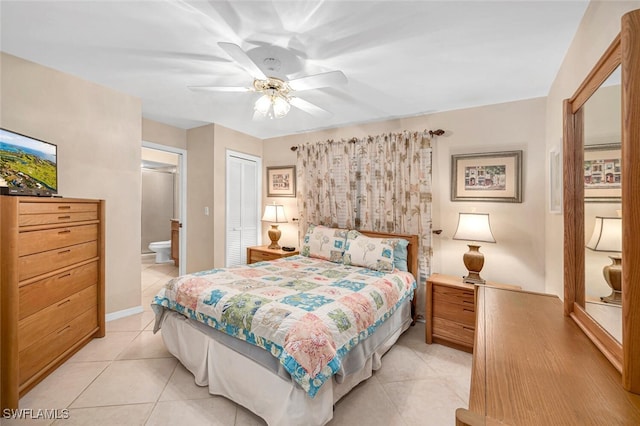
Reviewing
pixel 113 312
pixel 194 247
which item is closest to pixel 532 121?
pixel 194 247

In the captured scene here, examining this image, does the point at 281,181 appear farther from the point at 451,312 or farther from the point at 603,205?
the point at 603,205

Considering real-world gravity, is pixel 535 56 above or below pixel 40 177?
above

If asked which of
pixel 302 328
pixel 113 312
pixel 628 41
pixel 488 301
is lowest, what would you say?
pixel 113 312

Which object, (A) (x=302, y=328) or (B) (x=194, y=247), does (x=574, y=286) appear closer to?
(A) (x=302, y=328)

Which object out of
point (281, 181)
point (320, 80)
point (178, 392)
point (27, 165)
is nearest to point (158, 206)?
point (281, 181)

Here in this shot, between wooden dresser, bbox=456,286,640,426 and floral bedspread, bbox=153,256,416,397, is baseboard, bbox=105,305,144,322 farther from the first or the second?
wooden dresser, bbox=456,286,640,426

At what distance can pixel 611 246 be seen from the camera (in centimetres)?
91

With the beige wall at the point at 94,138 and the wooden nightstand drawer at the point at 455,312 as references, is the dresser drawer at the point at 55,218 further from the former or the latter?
the wooden nightstand drawer at the point at 455,312

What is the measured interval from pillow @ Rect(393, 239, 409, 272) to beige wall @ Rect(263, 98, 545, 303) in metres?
0.43

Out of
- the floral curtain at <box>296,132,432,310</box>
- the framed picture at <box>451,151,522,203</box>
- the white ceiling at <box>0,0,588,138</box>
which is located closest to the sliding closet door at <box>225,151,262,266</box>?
the floral curtain at <box>296,132,432,310</box>

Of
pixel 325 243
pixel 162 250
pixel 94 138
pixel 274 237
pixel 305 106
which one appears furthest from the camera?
pixel 162 250

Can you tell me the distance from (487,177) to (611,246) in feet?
7.36

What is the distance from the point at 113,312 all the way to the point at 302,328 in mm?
2665

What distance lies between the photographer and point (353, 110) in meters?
3.24
